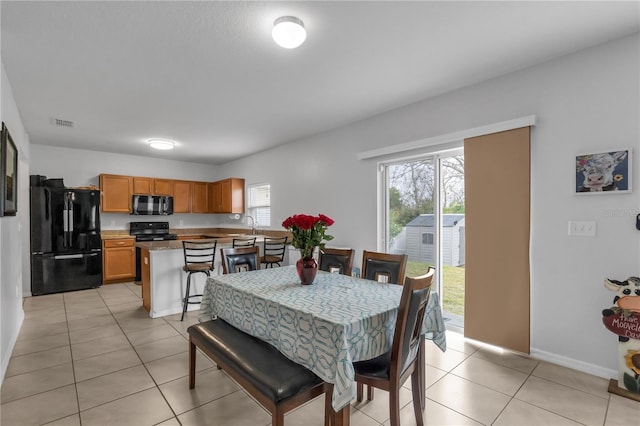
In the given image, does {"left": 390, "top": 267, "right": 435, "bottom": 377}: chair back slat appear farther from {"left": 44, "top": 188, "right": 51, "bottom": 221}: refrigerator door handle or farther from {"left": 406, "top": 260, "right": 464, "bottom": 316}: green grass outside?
{"left": 44, "top": 188, "right": 51, "bottom": 221}: refrigerator door handle

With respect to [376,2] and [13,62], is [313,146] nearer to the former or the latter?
[376,2]

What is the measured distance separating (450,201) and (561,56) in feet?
5.09

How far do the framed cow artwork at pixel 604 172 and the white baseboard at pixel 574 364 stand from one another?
136cm

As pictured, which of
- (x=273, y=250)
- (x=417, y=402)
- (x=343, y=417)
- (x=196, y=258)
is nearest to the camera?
(x=343, y=417)

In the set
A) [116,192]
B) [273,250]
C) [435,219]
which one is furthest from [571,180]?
[116,192]

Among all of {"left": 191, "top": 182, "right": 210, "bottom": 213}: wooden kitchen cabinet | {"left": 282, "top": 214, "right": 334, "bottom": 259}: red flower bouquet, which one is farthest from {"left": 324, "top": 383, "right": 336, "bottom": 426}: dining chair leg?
{"left": 191, "top": 182, "right": 210, "bottom": 213}: wooden kitchen cabinet

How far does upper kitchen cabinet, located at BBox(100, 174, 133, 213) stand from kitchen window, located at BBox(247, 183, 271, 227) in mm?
2334

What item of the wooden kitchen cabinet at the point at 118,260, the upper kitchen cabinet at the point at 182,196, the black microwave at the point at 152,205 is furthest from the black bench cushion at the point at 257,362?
the upper kitchen cabinet at the point at 182,196

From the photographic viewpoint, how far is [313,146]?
4930 millimetres

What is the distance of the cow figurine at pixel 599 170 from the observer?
7.56 feet

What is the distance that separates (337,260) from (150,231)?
5.15 meters

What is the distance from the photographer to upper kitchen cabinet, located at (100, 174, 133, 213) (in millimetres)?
5859

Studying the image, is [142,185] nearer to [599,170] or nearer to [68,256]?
[68,256]

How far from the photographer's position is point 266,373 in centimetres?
152
